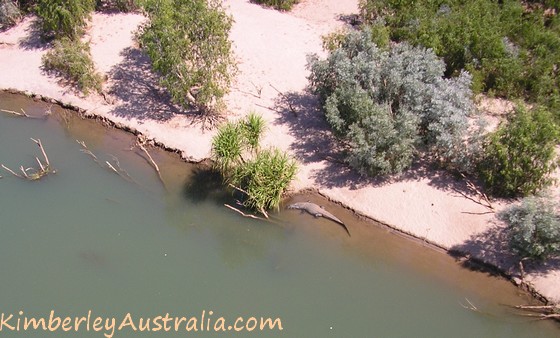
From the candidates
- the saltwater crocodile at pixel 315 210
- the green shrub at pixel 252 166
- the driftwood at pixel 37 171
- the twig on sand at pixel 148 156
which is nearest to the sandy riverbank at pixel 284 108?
the twig on sand at pixel 148 156

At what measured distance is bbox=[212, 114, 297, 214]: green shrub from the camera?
18688 mm

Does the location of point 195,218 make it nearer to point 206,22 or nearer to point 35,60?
point 206,22

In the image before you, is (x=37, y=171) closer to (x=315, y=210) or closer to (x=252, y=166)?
(x=252, y=166)

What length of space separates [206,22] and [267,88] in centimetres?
426

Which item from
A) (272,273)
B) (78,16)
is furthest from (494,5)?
(78,16)

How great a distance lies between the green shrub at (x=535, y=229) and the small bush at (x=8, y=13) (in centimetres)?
2482

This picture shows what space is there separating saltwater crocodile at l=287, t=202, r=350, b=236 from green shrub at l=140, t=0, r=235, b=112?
5.30 meters

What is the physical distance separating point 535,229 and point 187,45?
13630 mm

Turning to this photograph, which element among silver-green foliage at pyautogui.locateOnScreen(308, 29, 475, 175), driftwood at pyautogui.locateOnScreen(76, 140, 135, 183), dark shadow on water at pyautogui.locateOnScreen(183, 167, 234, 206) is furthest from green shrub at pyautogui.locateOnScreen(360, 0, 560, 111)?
driftwood at pyautogui.locateOnScreen(76, 140, 135, 183)

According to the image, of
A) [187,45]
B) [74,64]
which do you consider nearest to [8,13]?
[74,64]

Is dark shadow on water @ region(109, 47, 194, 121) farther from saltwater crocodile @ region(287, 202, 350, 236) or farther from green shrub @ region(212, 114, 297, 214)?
saltwater crocodile @ region(287, 202, 350, 236)

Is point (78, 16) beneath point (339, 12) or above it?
beneath

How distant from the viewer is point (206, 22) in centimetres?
2073

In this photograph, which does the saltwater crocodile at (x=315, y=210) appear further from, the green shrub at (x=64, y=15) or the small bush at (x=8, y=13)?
the small bush at (x=8, y=13)
